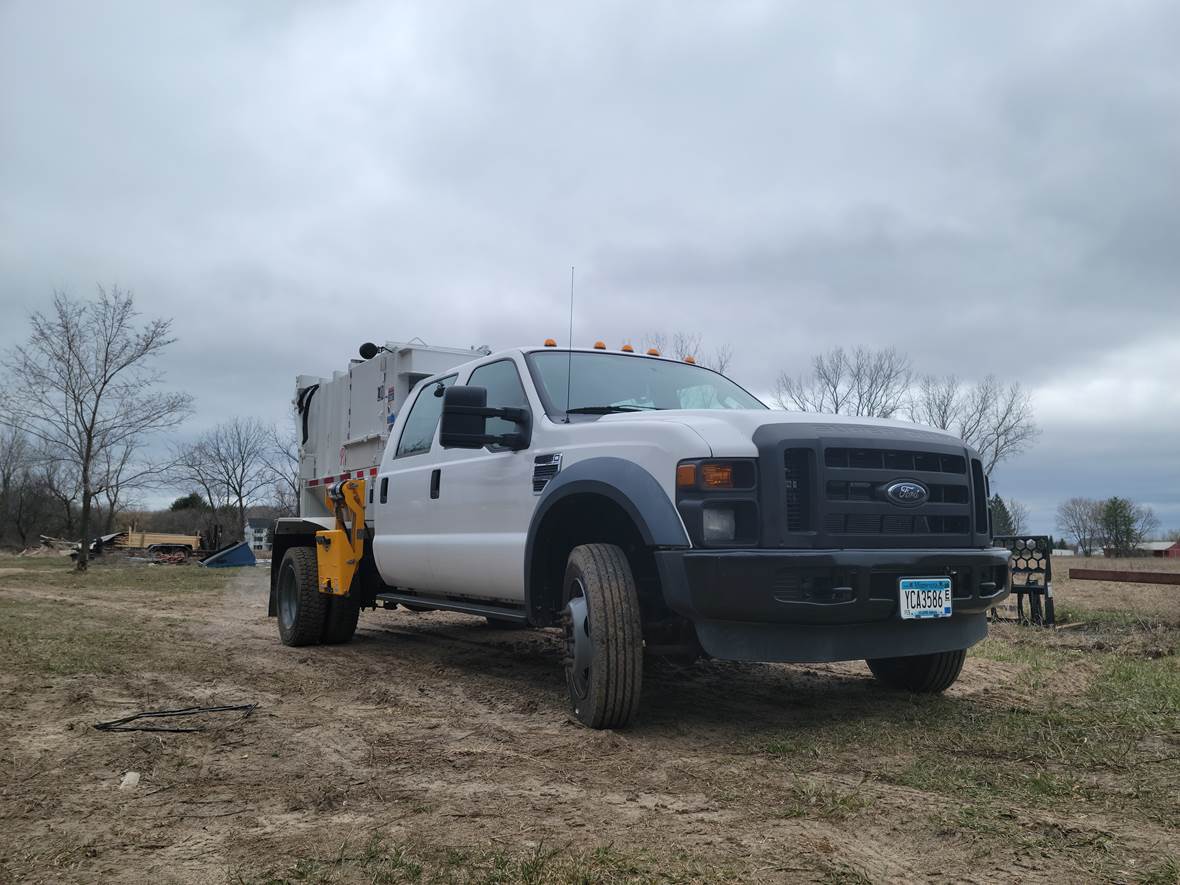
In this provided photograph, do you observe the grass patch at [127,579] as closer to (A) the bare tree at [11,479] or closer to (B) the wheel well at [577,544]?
(B) the wheel well at [577,544]

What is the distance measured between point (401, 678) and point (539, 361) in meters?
2.34

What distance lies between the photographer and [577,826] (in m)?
3.11

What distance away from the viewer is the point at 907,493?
4.41 meters

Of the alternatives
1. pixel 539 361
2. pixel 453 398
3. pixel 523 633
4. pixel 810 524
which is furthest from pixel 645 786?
pixel 523 633

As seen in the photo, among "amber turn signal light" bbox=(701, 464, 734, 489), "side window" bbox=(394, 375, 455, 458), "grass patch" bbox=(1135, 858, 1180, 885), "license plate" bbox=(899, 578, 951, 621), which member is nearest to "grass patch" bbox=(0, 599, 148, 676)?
"side window" bbox=(394, 375, 455, 458)

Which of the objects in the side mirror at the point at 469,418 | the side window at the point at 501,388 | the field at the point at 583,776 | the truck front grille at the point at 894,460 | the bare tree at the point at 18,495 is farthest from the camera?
the bare tree at the point at 18,495

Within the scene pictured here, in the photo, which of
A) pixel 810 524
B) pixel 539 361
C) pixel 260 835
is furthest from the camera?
pixel 539 361

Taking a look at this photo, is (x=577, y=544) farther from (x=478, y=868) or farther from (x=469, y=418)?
(x=478, y=868)

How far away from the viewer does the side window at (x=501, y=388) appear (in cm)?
576

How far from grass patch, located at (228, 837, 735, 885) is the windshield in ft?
9.61

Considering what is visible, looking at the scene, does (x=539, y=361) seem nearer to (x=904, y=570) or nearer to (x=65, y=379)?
(x=904, y=570)

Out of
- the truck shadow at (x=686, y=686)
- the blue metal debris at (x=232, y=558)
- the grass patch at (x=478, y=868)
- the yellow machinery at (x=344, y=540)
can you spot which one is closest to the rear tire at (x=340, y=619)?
the yellow machinery at (x=344, y=540)

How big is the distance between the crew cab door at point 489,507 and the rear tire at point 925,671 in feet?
7.13

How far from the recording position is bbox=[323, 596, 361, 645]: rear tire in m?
7.88
